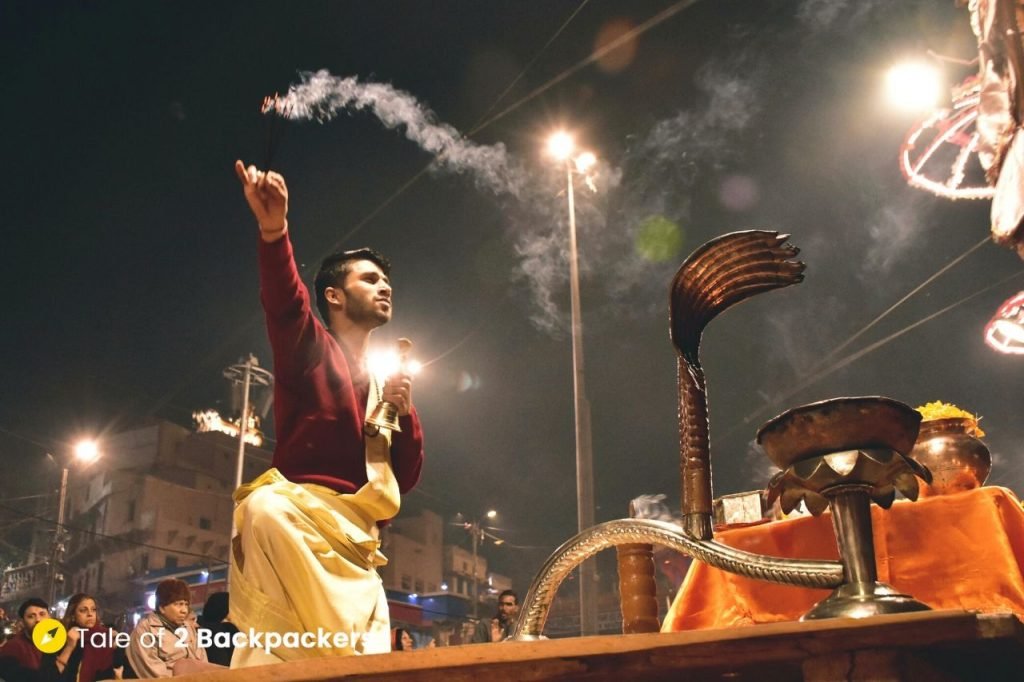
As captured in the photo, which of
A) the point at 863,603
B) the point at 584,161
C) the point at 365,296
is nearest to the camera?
the point at 863,603

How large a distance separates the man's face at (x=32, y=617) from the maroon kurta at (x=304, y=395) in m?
6.11

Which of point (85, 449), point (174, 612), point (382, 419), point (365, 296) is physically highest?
point (85, 449)

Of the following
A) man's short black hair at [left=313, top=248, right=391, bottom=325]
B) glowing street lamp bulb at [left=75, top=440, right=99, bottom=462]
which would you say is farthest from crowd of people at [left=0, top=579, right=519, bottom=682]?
glowing street lamp bulb at [left=75, top=440, right=99, bottom=462]

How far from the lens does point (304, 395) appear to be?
242cm

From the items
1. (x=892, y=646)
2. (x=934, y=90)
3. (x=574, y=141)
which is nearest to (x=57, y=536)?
(x=574, y=141)

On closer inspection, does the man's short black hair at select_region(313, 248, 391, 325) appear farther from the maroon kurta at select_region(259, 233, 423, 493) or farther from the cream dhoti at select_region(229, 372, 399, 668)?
the cream dhoti at select_region(229, 372, 399, 668)

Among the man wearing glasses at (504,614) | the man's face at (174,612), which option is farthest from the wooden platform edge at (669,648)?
the man wearing glasses at (504,614)

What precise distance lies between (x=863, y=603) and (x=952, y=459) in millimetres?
2504

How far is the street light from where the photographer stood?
37.2ft

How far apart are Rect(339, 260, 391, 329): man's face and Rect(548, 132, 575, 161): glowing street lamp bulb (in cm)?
1245

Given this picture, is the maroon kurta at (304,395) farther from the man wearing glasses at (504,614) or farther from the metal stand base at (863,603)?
the man wearing glasses at (504,614)

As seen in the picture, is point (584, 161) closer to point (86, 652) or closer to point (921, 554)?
point (86, 652)

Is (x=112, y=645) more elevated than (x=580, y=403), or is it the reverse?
(x=580, y=403)

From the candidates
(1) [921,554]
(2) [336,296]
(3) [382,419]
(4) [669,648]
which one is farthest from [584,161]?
(4) [669,648]
